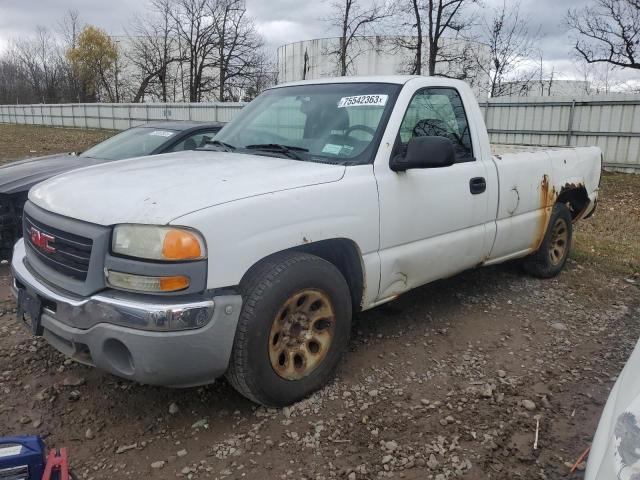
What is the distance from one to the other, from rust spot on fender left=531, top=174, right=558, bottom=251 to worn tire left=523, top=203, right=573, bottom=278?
3.3 inches

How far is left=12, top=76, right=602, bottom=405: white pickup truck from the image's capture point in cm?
246

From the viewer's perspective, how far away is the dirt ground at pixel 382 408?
8.52 ft

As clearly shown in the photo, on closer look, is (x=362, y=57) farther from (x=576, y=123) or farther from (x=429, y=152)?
(x=429, y=152)

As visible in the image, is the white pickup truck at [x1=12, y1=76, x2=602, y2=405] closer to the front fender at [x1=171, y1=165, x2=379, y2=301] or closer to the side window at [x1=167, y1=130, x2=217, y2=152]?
the front fender at [x1=171, y1=165, x2=379, y2=301]

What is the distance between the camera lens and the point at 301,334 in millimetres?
3000

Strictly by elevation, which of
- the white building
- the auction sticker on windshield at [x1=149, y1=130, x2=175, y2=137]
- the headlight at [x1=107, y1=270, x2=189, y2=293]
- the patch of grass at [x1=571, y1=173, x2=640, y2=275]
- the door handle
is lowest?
the patch of grass at [x1=571, y1=173, x2=640, y2=275]

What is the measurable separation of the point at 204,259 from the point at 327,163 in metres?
1.13

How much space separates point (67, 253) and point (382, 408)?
6.10 feet

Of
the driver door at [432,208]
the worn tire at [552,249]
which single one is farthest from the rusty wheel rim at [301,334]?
the worn tire at [552,249]

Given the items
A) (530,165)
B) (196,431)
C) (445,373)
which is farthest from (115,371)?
(530,165)

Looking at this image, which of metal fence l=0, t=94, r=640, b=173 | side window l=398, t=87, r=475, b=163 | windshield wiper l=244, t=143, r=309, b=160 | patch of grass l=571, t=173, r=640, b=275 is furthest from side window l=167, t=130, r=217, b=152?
metal fence l=0, t=94, r=640, b=173

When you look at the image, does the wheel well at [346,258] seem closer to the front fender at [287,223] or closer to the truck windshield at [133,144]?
the front fender at [287,223]

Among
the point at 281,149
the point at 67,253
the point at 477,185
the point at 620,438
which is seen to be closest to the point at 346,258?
the point at 281,149

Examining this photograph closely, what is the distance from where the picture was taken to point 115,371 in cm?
253
